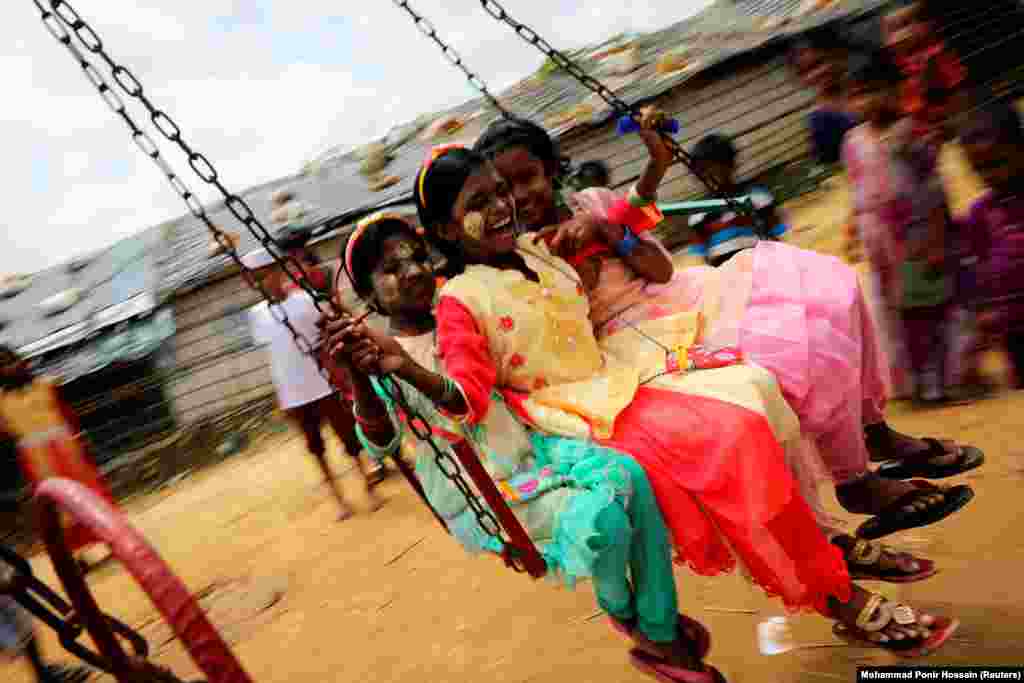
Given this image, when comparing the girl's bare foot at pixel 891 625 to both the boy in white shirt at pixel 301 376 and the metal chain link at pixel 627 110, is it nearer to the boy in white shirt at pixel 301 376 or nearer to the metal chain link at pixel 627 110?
the metal chain link at pixel 627 110

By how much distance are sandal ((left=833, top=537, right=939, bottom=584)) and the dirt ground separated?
8.4 inches

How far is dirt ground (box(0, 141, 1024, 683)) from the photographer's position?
7.79 feet

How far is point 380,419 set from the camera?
2088mm

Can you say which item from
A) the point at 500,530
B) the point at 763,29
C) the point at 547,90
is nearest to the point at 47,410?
the point at 500,530

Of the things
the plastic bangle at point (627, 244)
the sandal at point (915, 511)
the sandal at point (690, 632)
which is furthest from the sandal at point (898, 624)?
the plastic bangle at point (627, 244)

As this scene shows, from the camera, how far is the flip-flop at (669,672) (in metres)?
1.97

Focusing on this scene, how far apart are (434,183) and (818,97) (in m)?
3.23

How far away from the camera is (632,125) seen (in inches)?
99.5

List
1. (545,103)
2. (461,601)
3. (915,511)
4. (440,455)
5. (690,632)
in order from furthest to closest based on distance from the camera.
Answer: (545,103)
(461,601)
(915,511)
(690,632)
(440,455)

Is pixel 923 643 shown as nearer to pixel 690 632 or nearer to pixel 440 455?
A: pixel 690 632

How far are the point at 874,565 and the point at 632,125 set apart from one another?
5.16 ft

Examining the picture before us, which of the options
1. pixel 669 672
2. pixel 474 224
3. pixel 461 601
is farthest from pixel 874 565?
pixel 461 601

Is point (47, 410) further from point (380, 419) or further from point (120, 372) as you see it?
point (120, 372)

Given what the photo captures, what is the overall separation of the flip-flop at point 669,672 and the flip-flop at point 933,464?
1.01 meters
